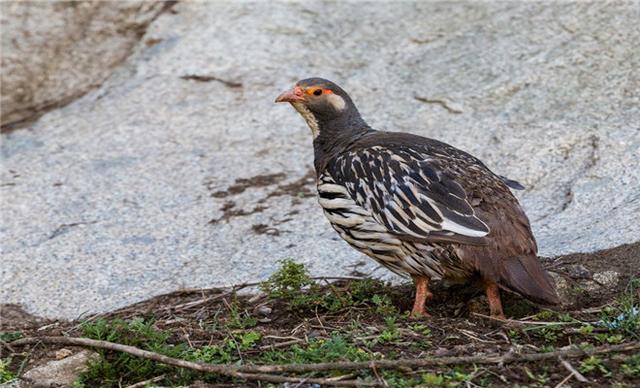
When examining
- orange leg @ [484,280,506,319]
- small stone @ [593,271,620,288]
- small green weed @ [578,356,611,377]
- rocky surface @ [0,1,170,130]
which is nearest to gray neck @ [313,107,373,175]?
orange leg @ [484,280,506,319]

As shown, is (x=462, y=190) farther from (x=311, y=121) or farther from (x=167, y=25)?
(x=167, y=25)

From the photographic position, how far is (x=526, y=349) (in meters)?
5.08

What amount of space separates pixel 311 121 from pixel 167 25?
12.7ft

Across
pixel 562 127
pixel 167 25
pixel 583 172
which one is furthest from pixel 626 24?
pixel 167 25

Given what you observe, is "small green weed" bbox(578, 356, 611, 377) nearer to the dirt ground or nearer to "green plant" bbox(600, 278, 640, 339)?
the dirt ground

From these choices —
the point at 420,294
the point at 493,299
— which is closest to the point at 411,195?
the point at 420,294

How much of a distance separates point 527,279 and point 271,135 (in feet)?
13.1

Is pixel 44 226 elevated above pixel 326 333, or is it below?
below

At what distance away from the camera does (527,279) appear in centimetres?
554

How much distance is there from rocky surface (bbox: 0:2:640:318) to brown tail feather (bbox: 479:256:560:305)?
42.0 inches

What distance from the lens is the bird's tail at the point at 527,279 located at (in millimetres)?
5445

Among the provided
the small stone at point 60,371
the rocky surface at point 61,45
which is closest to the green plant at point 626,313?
the small stone at point 60,371

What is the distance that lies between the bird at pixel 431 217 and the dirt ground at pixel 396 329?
22 cm

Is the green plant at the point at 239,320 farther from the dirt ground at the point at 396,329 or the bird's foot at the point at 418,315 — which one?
the bird's foot at the point at 418,315
